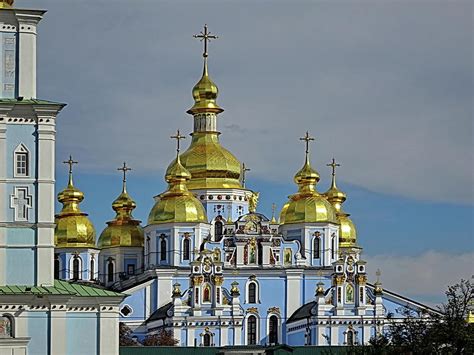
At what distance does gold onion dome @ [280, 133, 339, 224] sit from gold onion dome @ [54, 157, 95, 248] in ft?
29.0

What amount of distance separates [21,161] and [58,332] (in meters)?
4.01

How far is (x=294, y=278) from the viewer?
83750 mm

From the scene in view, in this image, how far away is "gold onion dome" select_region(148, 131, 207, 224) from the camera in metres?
83.4

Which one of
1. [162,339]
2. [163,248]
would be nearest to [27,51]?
[162,339]

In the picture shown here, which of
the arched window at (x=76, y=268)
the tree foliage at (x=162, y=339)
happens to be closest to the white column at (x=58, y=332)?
the tree foliage at (x=162, y=339)

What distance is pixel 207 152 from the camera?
87.4 metres

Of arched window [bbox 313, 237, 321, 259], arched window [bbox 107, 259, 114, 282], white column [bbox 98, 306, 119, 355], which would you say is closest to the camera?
white column [bbox 98, 306, 119, 355]

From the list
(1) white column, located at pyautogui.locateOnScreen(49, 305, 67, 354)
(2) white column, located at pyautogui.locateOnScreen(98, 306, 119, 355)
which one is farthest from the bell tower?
(2) white column, located at pyautogui.locateOnScreen(98, 306, 119, 355)

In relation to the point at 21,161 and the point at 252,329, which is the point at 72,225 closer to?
the point at 252,329

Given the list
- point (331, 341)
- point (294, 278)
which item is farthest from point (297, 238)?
point (331, 341)

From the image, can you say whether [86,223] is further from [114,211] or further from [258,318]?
[258,318]

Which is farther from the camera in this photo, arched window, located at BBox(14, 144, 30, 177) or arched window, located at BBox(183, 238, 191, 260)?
arched window, located at BBox(183, 238, 191, 260)

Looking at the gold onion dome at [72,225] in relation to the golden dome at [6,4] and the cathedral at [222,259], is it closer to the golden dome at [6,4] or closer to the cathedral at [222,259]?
the cathedral at [222,259]

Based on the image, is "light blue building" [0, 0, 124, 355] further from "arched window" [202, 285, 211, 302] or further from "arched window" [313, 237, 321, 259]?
"arched window" [313, 237, 321, 259]
